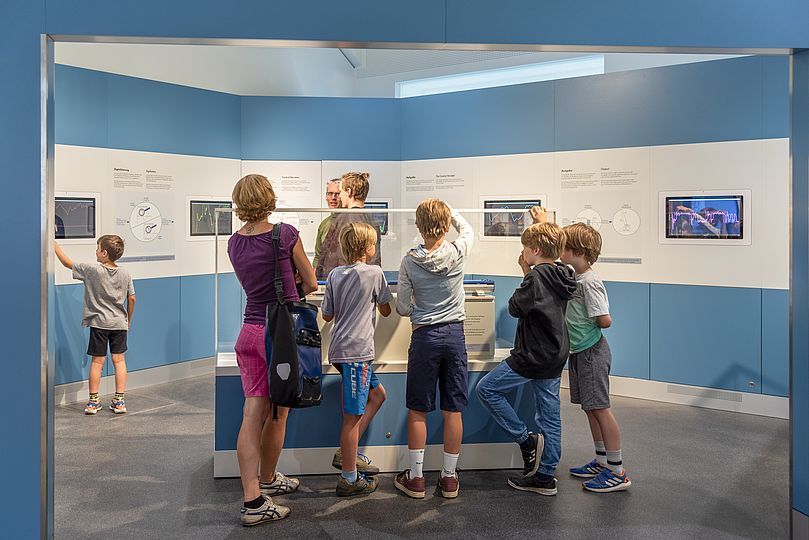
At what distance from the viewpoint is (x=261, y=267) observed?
12.1 ft

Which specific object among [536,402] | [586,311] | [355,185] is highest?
[355,185]

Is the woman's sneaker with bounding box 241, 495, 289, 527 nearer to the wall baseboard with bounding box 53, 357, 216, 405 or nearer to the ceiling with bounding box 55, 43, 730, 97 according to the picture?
the wall baseboard with bounding box 53, 357, 216, 405

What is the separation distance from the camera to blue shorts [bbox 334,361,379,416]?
4.03 meters

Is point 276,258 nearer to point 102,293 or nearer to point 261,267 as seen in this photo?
point 261,267

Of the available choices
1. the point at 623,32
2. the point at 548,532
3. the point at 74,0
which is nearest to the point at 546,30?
the point at 623,32

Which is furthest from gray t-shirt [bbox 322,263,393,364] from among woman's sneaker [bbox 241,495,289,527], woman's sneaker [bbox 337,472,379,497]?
woman's sneaker [bbox 241,495,289,527]

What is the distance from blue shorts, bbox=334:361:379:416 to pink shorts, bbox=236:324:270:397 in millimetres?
451

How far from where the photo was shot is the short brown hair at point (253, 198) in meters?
3.68

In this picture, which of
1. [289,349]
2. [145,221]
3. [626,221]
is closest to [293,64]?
[145,221]

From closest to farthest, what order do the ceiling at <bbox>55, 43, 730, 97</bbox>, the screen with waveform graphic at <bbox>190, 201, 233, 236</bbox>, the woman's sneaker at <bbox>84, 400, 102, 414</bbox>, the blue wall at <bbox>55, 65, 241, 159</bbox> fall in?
the woman's sneaker at <bbox>84, 400, 102, 414</bbox>, the blue wall at <bbox>55, 65, 241, 159</bbox>, the ceiling at <bbox>55, 43, 730, 97</bbox>, the screen with waveform graphic at <bbox>190, 201, 233, 236</bbox>

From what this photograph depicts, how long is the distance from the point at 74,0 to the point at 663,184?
492cm

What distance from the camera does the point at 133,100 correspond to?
679cm

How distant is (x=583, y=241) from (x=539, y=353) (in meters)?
0.69

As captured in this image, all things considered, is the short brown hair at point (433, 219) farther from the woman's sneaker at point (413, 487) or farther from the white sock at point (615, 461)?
the white sock at point (615, 461)
